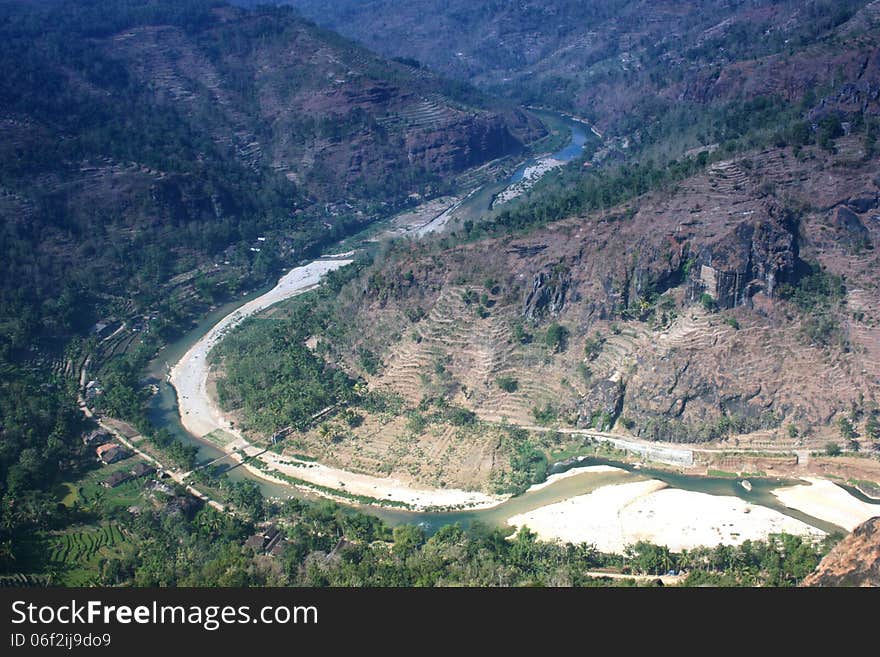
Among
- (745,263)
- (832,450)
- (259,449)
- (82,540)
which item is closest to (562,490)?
(832,450)

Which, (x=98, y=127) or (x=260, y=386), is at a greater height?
(x=98, y=127)

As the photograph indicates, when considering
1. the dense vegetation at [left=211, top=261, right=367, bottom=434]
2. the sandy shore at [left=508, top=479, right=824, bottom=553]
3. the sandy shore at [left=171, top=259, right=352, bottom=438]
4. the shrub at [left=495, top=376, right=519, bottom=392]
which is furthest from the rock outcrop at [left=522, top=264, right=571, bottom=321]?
the sandy shore at [left=171, top=259, right=352, bottom=438]

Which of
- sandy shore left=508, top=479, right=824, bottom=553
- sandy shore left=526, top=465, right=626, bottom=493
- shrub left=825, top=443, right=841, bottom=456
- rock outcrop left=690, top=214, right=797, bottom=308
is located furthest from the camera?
rock outcrop left=690, top=214, right=797, bottom=308

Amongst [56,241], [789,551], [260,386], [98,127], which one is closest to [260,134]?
[98,127]

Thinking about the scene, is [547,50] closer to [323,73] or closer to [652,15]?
[652,15]

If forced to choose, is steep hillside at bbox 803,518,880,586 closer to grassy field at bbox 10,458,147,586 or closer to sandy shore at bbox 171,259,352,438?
grassy field at bbox 10,458,147,586

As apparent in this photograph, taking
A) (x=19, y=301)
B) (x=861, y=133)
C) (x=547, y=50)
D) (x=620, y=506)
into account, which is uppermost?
(x=547, y=50)

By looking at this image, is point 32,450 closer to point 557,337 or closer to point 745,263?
point 557,337

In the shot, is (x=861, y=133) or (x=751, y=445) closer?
(x=751, y=445)
